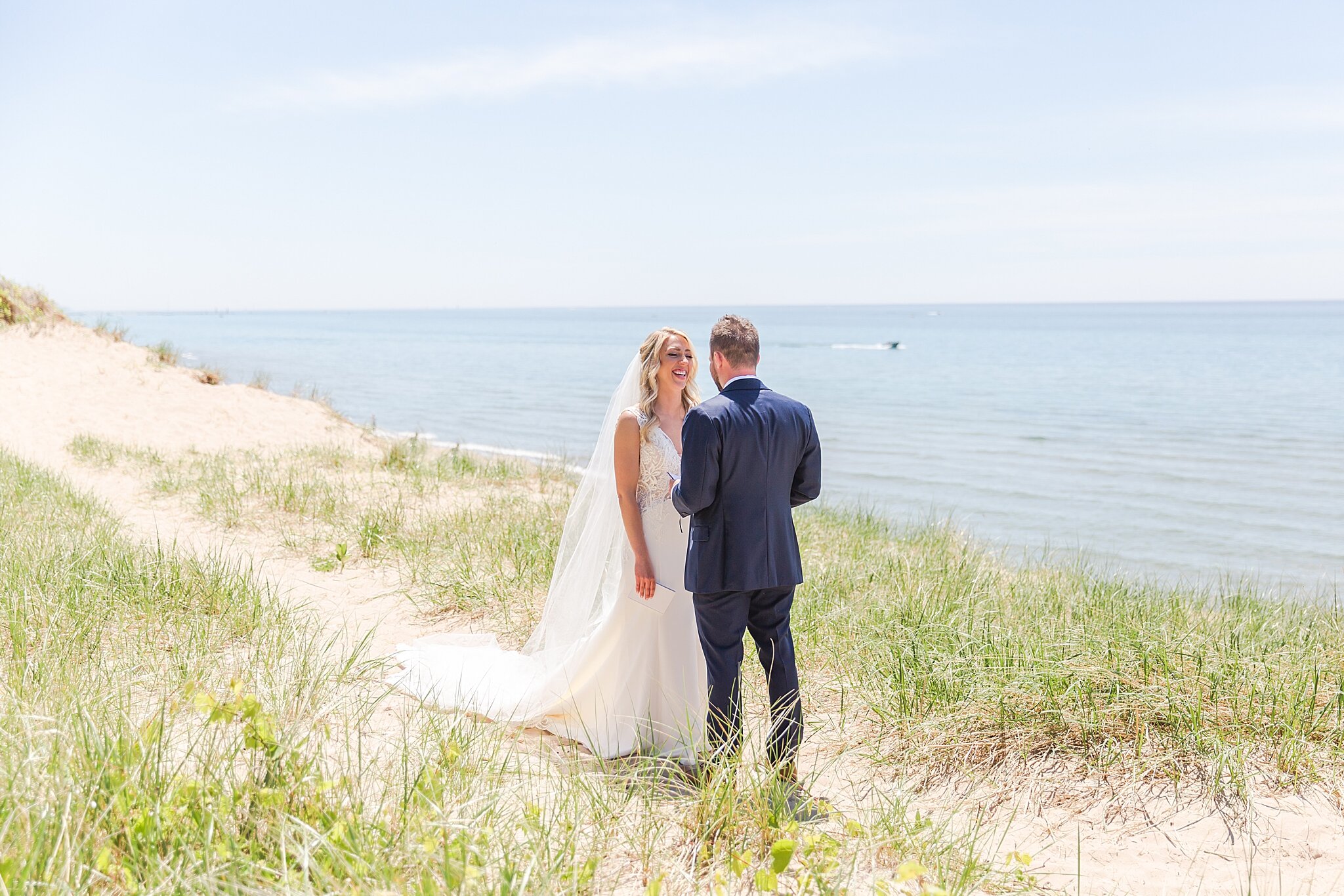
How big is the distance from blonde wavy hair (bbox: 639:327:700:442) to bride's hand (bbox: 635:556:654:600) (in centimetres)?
65

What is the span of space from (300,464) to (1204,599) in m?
11.9

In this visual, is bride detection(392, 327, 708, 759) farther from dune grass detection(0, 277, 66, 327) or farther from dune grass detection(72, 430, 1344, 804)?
dune grass detection(0, 277, 66, 327)

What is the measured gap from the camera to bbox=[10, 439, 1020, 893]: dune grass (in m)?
2.82

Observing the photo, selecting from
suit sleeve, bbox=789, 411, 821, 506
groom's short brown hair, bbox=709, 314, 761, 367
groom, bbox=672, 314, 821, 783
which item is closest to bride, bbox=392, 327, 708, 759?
groom, bbox=672, 314, 821, 783

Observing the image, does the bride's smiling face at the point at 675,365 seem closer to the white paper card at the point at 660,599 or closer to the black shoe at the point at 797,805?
the white paper card at the point at 660,599

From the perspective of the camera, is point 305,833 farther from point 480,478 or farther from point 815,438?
point 480,478

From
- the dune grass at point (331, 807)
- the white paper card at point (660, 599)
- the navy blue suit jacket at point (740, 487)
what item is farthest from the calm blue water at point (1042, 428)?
the dune grass at point (331, 807)

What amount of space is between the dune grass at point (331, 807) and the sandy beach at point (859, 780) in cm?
9

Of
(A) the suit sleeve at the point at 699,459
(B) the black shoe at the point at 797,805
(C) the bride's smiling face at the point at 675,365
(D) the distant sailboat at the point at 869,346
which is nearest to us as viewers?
(B) the black shoe at the point at 797,805

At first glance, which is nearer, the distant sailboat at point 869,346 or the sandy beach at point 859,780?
the sandy beach at point 859,780

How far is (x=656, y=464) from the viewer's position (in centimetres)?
474

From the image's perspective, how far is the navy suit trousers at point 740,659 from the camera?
4.18m

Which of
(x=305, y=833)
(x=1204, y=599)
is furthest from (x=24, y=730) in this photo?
(x=1204, y=599)

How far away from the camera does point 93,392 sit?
19.2 meters
